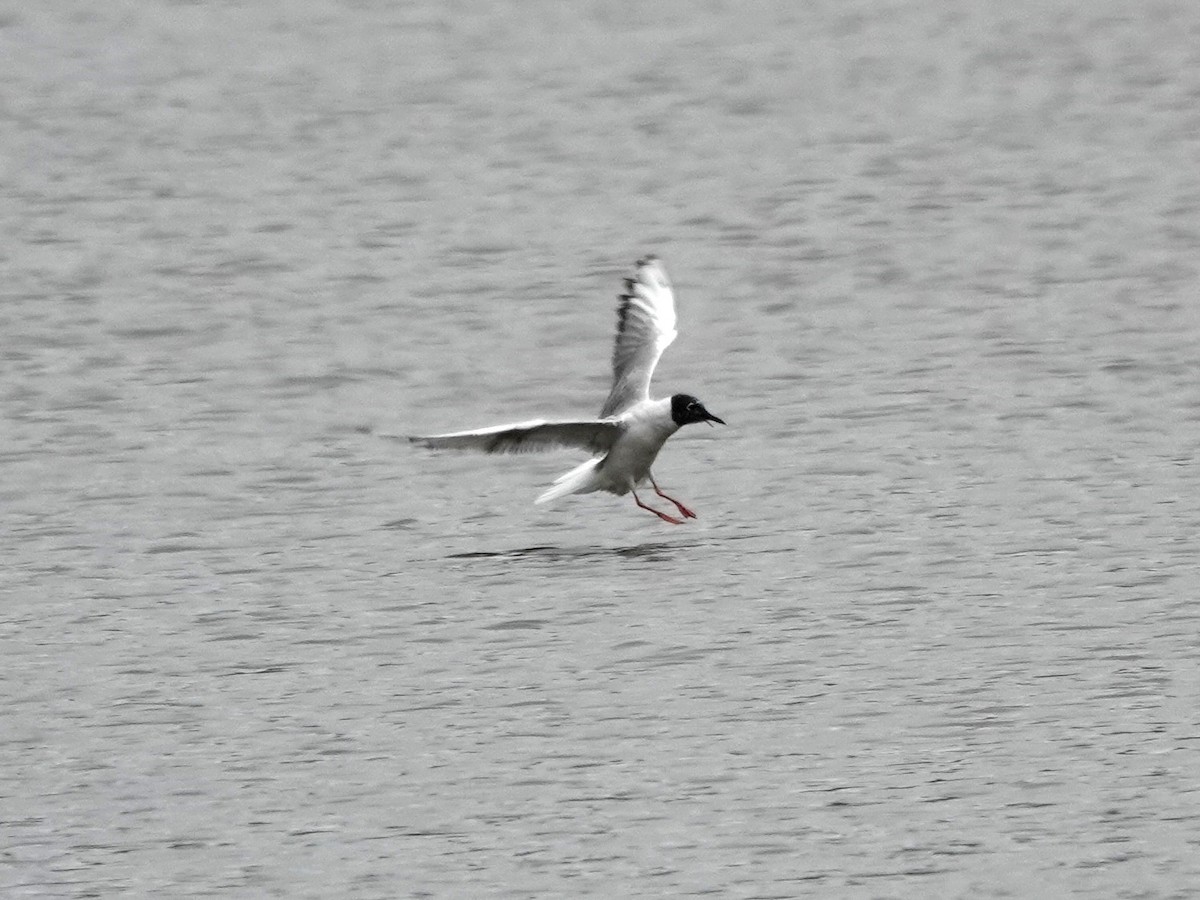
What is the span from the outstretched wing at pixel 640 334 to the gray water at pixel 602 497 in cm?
91

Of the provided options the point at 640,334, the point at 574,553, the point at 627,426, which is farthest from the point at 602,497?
the point at 627,426

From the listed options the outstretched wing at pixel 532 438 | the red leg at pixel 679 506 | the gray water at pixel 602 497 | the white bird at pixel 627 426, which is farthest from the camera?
the red leg at pixel 679 506

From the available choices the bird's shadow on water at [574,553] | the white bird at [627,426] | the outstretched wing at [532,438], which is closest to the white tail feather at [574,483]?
the white bird at [627,426]

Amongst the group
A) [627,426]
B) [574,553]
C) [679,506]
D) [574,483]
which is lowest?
[574,553]

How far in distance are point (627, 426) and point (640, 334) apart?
1302mm

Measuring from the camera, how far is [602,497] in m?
18.5

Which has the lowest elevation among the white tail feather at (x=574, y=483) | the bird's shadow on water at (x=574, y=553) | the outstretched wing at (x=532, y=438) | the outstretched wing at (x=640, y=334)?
the bird's shadow on water at (x=574, y=553)

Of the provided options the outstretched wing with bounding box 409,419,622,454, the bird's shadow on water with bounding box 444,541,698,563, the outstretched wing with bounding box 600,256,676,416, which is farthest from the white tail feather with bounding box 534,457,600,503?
the outstretched wing with bounding box 600,256,676,416

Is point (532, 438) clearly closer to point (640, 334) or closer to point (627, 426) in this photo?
point (627, 426)

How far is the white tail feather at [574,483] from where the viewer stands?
16.3 metres

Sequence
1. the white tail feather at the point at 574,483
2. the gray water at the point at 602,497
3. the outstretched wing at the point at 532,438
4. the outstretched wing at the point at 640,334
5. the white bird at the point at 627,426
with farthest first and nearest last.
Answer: the outstretched wing at the point at 640,334 < the white tail feather at the point at 574,483 < the white bird at the point at 627,426 < the outstretched wing at the point at 532,438 < the gray water at the point at 602,497

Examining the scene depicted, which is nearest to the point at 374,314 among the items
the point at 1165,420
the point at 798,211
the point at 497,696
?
the point at 798,211

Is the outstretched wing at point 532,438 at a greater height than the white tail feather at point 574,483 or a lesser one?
greater

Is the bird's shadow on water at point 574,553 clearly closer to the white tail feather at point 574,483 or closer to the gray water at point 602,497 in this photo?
the gray water at point 602,497
